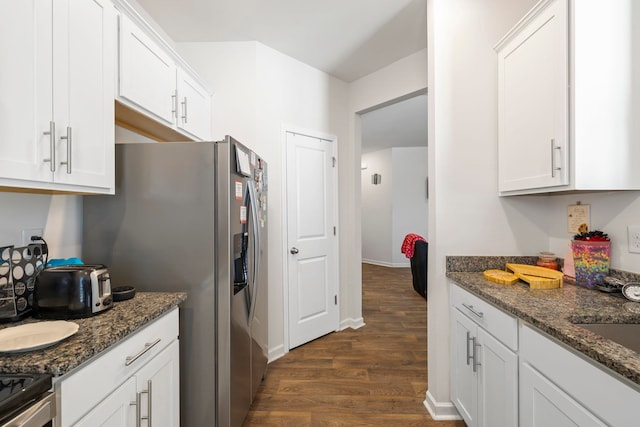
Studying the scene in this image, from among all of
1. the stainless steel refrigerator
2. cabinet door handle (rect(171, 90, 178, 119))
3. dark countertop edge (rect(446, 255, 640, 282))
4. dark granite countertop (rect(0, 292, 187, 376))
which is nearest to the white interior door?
cabinet door handle (rect(171, 90, 178, 119))

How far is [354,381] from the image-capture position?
7.28ft

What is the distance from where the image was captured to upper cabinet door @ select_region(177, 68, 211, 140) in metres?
1.93

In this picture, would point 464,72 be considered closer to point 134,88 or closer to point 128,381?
point 134,88

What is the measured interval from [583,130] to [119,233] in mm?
2182

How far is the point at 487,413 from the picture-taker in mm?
1394

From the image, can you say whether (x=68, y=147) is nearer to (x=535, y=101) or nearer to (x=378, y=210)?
(x=535, y=101)

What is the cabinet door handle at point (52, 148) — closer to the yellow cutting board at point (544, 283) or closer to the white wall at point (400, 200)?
the yellow cutting board at point (544, 283)

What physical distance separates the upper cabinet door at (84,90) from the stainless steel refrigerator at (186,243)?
0.18m

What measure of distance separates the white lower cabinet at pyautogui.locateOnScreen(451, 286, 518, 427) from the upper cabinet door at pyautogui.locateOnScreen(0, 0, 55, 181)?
72.5 inches

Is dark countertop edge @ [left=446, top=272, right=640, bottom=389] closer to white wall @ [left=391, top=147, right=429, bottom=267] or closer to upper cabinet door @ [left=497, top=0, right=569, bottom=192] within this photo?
upper cabinet door @ [left=497, top=0, right=569, bottom=192]

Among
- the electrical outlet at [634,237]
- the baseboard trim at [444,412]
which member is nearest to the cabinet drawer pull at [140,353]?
the baseboard trim at [444,412]

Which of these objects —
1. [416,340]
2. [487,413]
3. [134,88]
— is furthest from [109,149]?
[416,340]

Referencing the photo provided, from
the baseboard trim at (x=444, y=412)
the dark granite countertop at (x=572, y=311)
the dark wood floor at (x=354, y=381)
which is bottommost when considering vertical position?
the dark wood floor at (x=354, y=381)

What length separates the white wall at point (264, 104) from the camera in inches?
98.8
